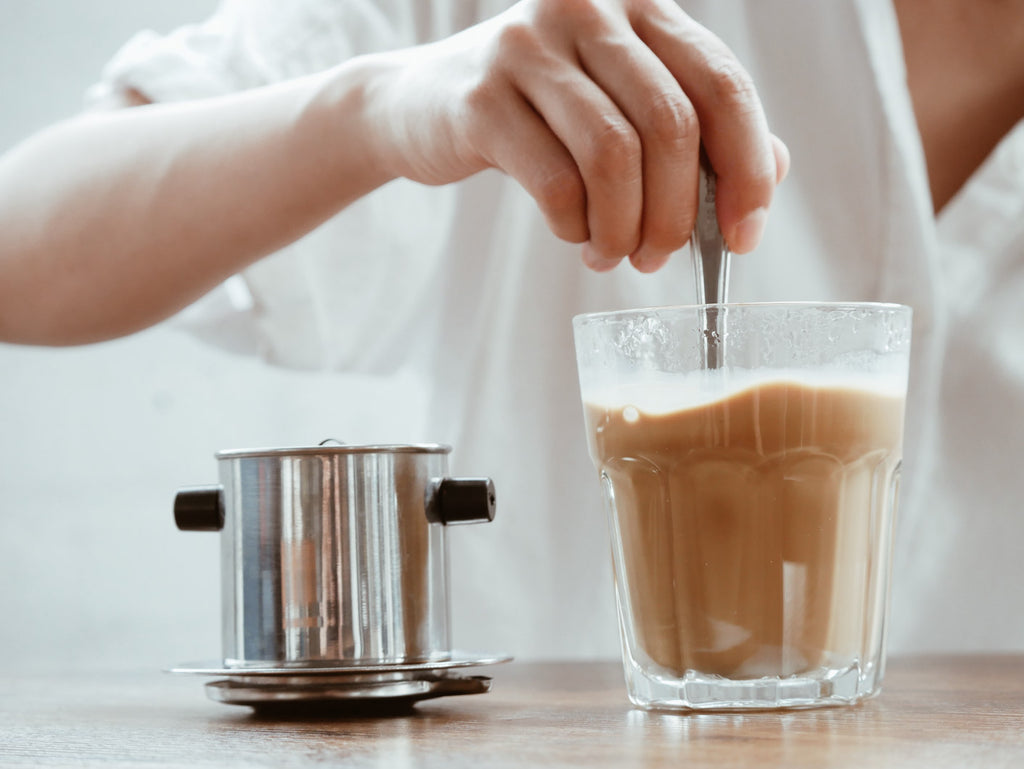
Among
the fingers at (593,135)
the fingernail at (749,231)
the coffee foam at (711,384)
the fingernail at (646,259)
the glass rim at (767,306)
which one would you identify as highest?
the fingers at (593,135)

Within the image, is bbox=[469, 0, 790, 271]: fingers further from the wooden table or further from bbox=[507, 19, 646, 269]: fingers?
the wooden table

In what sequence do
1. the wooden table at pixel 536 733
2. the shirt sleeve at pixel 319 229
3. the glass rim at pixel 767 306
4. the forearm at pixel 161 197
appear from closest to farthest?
the wooden table at pixel 536 733 → the glass rim at pixel 767 306 → the forearm at pixel 161 197 → the shirt sleeve at pixel 319 229

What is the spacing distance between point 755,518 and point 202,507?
0.98 ft

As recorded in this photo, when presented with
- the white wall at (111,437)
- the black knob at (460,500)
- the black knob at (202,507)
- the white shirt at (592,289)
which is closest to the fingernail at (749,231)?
the black knob at (460,500)

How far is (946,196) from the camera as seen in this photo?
3.91ft

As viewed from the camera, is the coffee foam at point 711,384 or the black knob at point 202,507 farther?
the black knob at point 202,507

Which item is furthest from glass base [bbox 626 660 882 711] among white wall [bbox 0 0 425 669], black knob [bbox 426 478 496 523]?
white wall [bbox 0 0 425 669]

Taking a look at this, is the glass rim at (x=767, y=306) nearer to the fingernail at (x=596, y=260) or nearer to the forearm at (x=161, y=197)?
the fingernail at (x=596, y=260)

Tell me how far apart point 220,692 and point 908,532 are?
0.78m

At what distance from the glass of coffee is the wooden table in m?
0.03

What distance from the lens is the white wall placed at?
2.17 m

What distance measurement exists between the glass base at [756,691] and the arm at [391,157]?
21 centimetres

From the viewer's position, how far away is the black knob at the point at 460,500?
24.7 inches

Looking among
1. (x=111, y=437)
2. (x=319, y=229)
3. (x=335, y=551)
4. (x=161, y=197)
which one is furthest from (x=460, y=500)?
(x=111, y=437)
